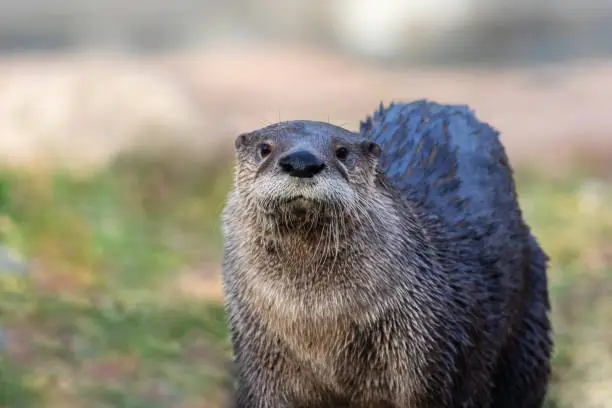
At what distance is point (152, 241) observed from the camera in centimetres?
559

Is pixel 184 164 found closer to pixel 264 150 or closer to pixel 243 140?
pixel 243 140

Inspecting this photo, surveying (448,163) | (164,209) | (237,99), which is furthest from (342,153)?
(237,99)

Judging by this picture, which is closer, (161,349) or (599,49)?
(161,349)

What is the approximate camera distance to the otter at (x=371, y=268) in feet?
9.23

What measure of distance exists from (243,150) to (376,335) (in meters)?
0.55

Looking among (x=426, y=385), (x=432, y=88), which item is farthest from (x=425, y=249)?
(x=432, y=88)

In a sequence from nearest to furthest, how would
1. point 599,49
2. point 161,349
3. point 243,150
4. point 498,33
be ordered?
point 243,150, point 161,349, point 599,49, point 498,33

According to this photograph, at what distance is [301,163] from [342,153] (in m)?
0.25

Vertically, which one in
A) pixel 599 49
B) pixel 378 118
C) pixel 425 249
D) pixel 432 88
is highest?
pixel 599 49

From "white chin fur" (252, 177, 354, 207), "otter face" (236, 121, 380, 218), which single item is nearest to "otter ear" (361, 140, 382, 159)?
"otter face" (236, 121, 380, 218)

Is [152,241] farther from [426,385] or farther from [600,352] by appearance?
[426,385]

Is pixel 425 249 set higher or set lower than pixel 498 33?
lower

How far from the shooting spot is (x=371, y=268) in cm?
292

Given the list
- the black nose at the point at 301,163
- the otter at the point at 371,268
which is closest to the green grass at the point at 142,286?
the otter at the point at 371,268
